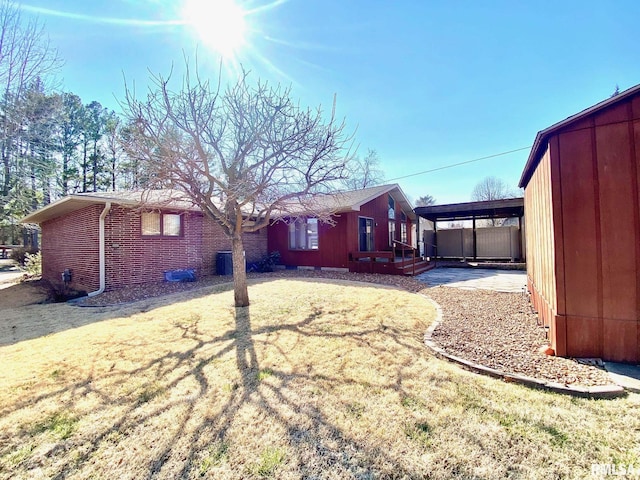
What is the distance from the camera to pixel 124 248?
8852mm

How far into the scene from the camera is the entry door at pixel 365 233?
41.4ft

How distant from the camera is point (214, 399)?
2654mm

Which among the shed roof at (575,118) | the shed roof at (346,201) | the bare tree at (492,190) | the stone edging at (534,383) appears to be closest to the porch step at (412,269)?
the shed roof at (346,201)

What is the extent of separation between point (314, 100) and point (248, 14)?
8.50 feet

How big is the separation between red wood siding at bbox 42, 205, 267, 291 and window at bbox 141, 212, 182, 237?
159mm

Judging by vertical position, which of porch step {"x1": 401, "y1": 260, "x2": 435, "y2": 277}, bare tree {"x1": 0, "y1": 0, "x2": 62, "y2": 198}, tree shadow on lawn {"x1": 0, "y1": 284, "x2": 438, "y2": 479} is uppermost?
bare tree {"x1": 0, "y1": 0, "x2": 62, "y2": 198}

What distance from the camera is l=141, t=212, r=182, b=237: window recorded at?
940 centimetres

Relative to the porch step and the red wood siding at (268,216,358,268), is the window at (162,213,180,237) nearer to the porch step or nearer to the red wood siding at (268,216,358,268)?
the red wood siding at (268,216,358,268)

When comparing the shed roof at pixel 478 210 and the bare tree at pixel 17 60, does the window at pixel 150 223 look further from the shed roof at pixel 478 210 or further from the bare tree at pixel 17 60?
the shed roof at pixel 478 210

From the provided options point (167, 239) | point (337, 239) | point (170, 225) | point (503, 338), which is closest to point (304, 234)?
point (337, 239)

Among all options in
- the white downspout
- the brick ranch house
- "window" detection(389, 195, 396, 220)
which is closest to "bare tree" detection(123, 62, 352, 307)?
the brick ranch house

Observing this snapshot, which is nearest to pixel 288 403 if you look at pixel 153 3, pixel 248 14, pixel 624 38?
pixel 248 14

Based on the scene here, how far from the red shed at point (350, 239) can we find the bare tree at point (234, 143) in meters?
4.02

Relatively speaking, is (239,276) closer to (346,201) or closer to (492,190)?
(346,201)
